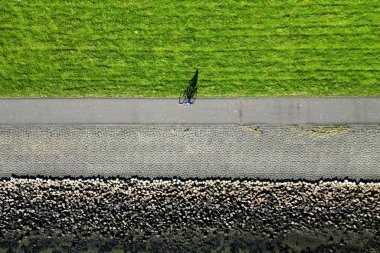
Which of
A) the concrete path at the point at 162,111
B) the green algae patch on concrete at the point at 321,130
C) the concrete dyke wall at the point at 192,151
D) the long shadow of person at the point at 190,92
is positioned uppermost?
the long shadow of person at the point at 190,92

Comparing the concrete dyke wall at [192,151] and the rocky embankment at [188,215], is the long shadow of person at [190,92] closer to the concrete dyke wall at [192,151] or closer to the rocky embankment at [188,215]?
the concrete dyke wall at [192,151]

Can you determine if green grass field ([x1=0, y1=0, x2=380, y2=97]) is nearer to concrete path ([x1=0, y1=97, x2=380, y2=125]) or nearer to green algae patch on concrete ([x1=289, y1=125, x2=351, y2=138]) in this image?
concrete path ([x1=0, y1=97, x2=380, y2=125])

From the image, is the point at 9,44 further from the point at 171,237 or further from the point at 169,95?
the point at 171,237

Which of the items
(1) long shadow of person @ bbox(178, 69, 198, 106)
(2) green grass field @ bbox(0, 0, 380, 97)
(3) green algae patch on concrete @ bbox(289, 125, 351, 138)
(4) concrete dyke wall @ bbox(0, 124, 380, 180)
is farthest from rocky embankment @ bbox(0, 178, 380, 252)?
(2) green grass field @ bbox(0, 0, 380, 97)

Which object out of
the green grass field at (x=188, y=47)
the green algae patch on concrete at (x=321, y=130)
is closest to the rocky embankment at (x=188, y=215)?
the green algae patch on concrete at (x=321, y=130)

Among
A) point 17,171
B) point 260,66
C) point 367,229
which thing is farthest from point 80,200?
point 367,229

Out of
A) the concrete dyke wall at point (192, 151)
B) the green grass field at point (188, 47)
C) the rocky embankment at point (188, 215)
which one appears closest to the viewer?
the green grass field at point (188, 47)

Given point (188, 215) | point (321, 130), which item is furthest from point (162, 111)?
point (321, 130)
